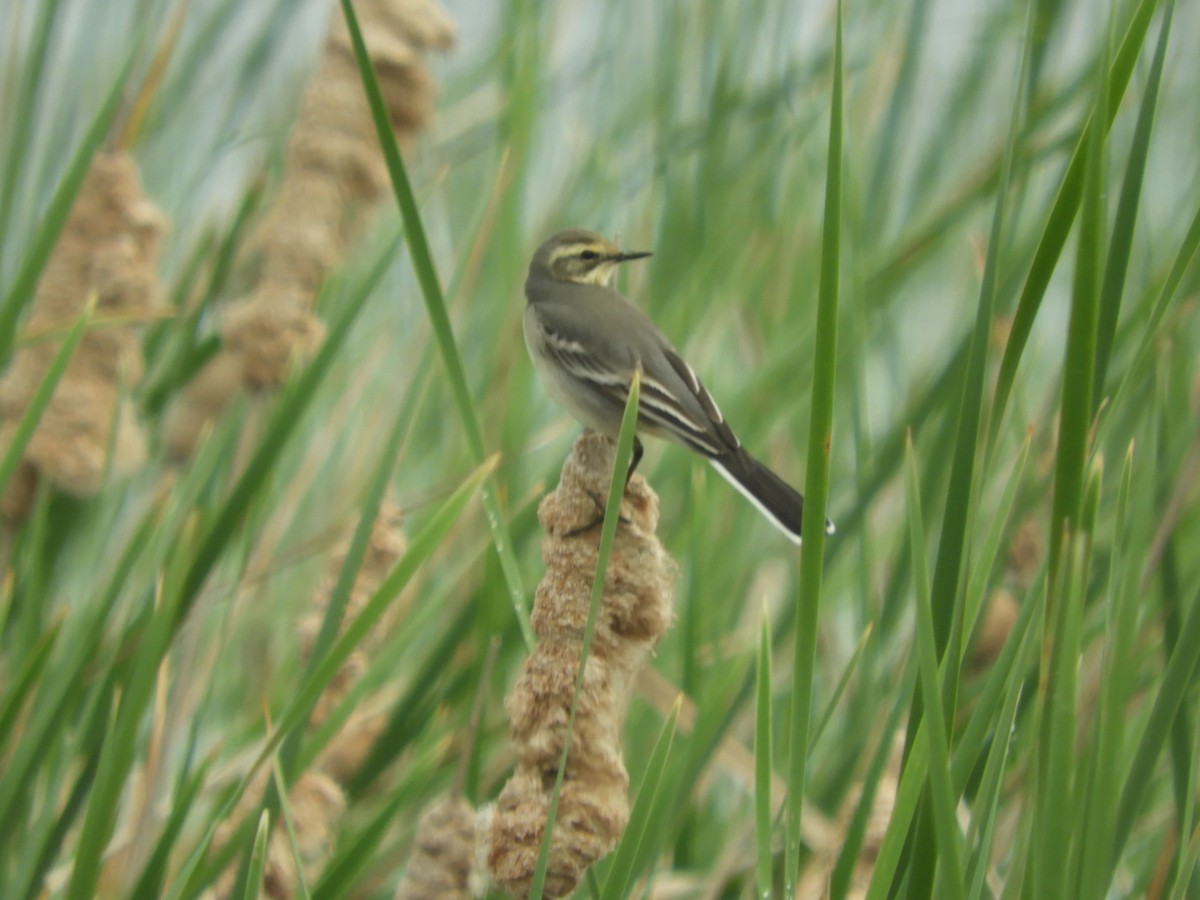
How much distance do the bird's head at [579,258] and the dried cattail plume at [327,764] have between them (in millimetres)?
740

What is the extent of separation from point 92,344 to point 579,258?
1.00 meters

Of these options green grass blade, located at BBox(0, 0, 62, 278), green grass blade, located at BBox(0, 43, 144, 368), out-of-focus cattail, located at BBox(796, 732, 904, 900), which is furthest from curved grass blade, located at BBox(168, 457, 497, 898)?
green grass blade, located at BBox(0, 0, 62, 278)

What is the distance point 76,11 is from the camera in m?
2.88

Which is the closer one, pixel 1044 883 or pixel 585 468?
pixel 1044 883

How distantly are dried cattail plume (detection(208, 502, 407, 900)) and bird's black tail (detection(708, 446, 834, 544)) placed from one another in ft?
1.66

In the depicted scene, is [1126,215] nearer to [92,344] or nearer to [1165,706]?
[1165,706]

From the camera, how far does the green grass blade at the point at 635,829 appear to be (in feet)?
4.02

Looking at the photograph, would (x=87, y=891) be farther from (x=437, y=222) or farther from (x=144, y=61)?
(x=437, y=222)

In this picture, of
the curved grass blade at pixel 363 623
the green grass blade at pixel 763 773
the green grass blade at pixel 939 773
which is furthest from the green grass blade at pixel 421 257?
the green grass blade at pixel 939 773

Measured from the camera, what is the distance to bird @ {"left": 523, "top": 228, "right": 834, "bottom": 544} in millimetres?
2158

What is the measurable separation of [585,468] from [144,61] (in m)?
1.30

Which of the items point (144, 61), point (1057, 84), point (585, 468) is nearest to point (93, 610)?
point (585, 468)

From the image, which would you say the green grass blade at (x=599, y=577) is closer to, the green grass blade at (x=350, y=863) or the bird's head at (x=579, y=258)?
the green grass blade at (x=350, y=863)

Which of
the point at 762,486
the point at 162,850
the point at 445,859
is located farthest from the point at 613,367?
the point at 162,850
